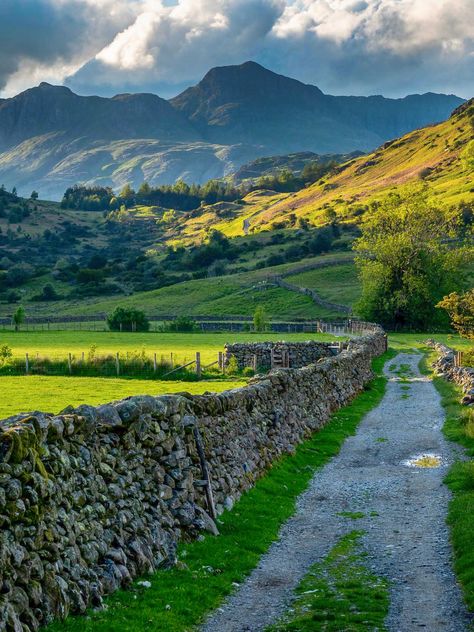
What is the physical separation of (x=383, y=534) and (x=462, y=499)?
2.71m

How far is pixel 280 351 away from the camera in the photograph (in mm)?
57562

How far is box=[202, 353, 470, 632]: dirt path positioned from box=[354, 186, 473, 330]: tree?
218 feet

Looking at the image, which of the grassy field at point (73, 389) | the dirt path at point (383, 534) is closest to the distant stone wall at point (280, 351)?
the grassy field at point (73, 389)

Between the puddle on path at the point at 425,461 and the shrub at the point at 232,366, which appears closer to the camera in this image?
the puddle on path at the point at 425,461

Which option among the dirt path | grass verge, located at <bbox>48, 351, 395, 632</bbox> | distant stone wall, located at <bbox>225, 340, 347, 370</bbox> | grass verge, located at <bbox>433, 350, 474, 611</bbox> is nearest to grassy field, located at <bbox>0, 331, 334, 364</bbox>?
distant stone wall, located at <bbox>225, 340, 347, 370</bbox>

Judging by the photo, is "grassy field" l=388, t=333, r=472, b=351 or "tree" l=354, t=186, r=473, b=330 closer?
"grassy field" l=388, t=333, r=472, b=351

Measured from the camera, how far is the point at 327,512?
16844mm

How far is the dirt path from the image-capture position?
35.4ft

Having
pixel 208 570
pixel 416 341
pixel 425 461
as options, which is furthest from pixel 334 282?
pixel 208 570

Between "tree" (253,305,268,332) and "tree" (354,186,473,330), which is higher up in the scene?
"tree" (354,186,473,330)

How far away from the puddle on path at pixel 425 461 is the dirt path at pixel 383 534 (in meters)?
0.17

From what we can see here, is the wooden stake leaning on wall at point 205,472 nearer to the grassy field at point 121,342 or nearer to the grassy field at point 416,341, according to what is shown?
the grassy field at point 121,342

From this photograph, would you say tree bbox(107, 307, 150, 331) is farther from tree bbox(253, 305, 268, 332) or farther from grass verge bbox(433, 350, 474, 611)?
grass verge bbox(433, 350, 474, 611)

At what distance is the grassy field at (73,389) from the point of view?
34.9 metres
